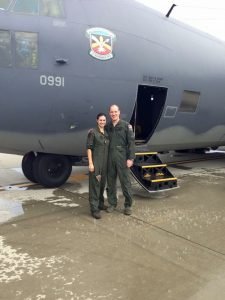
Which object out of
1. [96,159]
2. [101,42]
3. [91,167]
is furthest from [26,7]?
[91,167]

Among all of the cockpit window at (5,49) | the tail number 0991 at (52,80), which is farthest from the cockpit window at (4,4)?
the tail number 0991 at (52,80)

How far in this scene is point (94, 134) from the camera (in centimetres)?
605

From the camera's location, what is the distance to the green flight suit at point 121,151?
6262 millimetres

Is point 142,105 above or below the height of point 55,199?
above

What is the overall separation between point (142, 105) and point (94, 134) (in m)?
3.39

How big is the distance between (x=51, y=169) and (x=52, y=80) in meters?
2.29

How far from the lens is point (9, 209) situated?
654 centimetres

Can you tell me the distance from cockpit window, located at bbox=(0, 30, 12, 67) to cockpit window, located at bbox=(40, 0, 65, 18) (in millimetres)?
838

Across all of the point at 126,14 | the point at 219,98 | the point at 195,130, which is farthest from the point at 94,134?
the point at 219,98

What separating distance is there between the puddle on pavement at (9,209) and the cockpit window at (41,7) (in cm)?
362

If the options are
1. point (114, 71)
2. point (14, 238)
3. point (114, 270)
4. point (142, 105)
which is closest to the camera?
point (114, 270)

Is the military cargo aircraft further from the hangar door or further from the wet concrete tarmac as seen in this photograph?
the wet concrete tarmac

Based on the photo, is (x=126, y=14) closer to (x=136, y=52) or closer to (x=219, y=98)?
(x=136, y=52)

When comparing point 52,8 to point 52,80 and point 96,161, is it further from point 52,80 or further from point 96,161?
point 96,161
